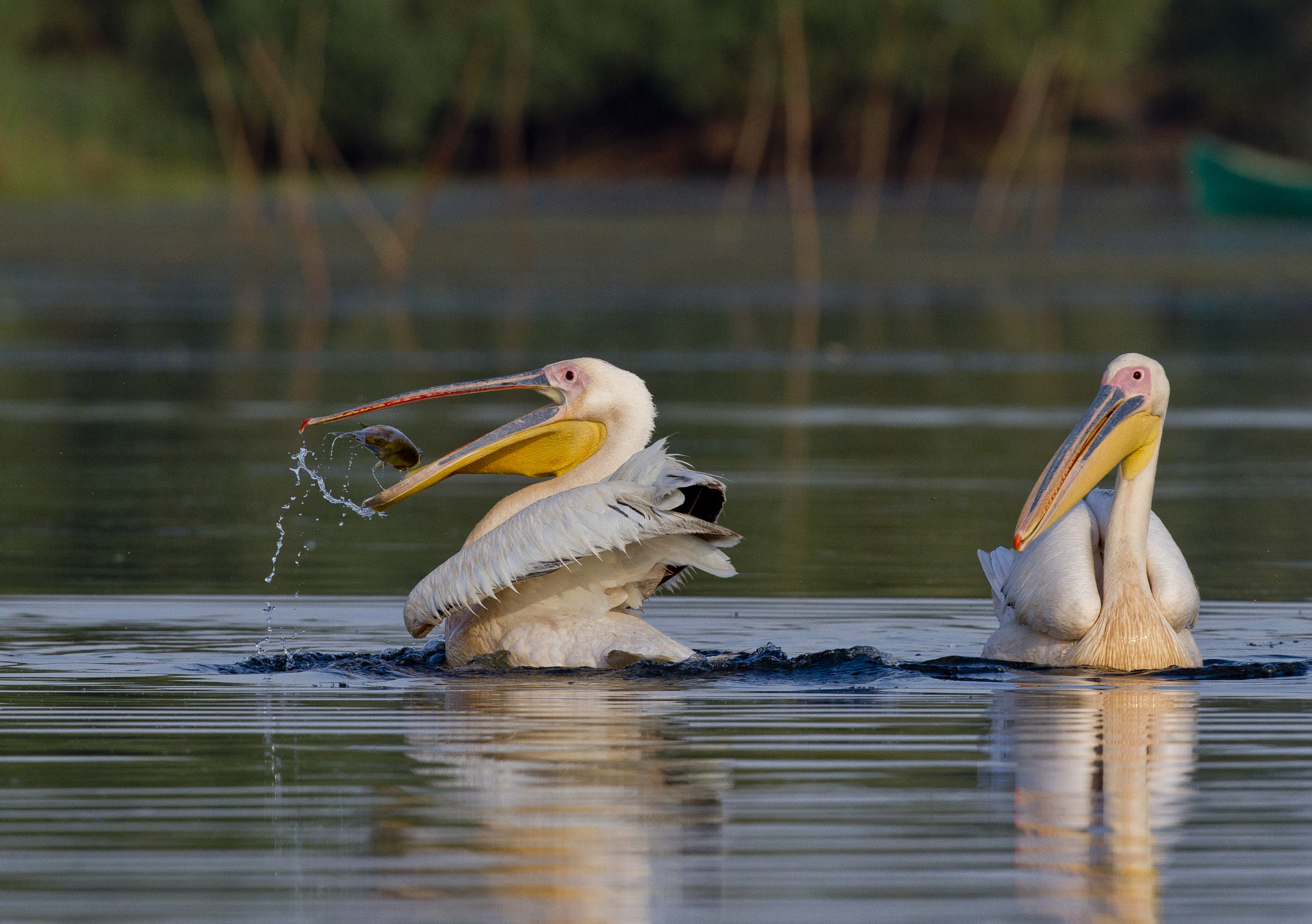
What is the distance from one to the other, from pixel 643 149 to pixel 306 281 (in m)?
21.8

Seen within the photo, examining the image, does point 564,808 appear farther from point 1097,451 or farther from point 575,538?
point 1097,451

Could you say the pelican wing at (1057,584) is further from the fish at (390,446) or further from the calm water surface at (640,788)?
the fish at (390,446)

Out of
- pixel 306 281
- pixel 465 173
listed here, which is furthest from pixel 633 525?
pixel 465 173

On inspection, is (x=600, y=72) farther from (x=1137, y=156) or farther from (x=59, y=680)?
(x=59, y=680)

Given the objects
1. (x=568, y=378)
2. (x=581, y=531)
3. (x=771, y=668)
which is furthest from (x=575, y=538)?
(x=568, y=378)

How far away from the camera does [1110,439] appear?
7.29 meters

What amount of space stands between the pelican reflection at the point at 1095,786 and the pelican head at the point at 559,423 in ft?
5.19

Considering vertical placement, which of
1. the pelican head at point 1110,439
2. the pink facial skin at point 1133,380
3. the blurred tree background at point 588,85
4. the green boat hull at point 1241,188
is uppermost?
the blurred tree background at point 588,85

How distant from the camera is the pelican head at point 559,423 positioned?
7594 mm

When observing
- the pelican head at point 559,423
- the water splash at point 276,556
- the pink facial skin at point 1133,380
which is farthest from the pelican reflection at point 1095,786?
the water splash at point 276,556

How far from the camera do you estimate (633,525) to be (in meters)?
6.76

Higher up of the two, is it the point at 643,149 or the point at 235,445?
the point at 643,149

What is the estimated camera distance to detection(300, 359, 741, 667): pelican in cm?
684

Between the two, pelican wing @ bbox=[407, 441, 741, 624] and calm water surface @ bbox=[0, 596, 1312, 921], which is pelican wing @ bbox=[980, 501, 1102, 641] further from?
pelican wing @ bbox=[407, 441, 741, 624]
